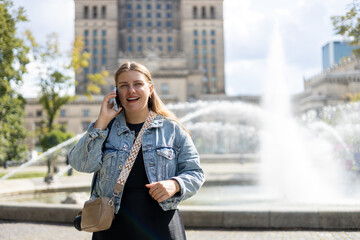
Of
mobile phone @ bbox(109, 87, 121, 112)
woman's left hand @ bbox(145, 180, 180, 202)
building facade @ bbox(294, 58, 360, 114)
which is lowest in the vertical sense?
woman's left hand @ bbox(145, 180, 180, 202)

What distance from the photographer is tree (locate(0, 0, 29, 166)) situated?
1224 centimetres

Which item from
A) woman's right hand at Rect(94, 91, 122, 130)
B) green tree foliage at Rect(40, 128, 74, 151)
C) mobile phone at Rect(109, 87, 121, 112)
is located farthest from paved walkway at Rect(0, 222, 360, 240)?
green tree foliage at Rect(40, 128, 74, 151)

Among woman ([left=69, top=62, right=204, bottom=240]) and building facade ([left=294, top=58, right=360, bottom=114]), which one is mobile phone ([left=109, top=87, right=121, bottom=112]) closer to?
woman ([left=69, top=62, right=204, bottom=240])

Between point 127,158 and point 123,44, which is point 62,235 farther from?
point 123,44

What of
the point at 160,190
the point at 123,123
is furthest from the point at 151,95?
the point at 160,190

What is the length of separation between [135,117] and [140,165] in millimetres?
407

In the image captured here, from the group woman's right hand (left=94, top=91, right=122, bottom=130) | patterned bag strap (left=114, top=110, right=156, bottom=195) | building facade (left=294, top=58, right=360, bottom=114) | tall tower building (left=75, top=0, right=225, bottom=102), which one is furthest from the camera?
tall tower building (left=75, top=0, right=225, bottom=102)

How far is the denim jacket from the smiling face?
0.49 feet

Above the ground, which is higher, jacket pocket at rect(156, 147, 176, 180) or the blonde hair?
the blonde hair

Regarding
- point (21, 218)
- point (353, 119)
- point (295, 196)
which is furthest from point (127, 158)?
point (353, 119)

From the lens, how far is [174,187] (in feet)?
8.29

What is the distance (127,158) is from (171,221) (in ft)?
1.78

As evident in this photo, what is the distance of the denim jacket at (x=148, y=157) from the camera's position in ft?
8.62

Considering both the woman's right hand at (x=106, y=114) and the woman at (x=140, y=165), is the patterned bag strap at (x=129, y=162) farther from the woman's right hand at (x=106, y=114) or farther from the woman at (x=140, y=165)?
the woman's right hand at (x=106, y=114)
